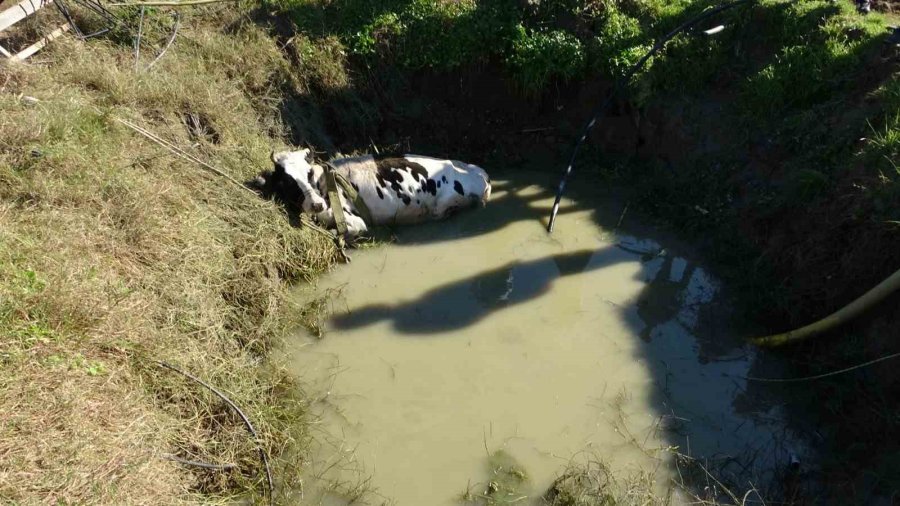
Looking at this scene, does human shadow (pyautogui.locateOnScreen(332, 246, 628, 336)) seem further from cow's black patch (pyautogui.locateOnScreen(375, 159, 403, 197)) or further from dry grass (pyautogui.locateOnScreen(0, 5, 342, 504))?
cow's black patch (pyautogui.locateOnScreen(375, 159, 403, 197))

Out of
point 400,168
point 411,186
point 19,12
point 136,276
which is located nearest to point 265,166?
point 400,168

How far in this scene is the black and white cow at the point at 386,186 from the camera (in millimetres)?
6648

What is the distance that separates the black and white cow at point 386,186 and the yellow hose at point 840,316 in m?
3.37

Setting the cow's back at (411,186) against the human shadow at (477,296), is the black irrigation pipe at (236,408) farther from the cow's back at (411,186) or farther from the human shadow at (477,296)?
the cow's back at (411,186)

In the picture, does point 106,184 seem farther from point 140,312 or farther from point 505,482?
point 505,482

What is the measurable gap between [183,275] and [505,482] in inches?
114

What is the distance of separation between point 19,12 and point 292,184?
365 centimetres

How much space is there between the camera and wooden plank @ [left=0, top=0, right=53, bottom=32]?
695cm

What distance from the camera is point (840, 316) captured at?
494 cm

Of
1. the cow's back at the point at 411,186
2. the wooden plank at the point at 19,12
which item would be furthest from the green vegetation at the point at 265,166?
the cow's back at the point at 411,186

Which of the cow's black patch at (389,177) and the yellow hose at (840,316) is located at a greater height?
the cow's black patch at (389,177)

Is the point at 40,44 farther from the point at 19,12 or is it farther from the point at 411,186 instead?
the point at 411,186

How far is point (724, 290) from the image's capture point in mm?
6215

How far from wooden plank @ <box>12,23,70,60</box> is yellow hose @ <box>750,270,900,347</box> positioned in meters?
7.61
